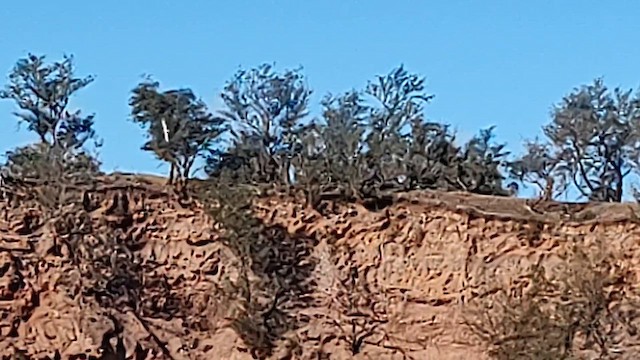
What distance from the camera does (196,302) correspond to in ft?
81.4

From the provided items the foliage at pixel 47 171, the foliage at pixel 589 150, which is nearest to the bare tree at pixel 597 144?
the foliage at pixel 589 150

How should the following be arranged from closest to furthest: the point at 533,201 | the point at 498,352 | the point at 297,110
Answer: the point at 498,352
the point at 533,201
the point at 297,110

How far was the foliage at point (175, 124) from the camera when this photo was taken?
26203mm

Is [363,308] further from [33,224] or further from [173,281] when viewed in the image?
[33,224]

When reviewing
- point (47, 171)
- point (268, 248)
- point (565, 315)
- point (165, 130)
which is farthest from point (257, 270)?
point (565, 315)

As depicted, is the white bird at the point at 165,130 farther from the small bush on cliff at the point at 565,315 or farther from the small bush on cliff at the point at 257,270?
the small bush on cliff at the point at 565,315

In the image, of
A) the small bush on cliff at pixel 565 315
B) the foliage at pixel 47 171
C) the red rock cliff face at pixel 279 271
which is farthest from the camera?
the foliage at pixel 47 171

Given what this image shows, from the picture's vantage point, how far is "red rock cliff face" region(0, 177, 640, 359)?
2400 centimetres

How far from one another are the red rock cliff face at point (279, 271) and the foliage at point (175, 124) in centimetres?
91

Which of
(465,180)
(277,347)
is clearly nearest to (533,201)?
(465,180)

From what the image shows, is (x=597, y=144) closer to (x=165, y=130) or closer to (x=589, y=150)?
(x=589, y=150)

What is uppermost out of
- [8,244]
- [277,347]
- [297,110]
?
[297,110]

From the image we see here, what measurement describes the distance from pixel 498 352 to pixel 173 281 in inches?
267

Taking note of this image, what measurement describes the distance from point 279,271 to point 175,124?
3.88 metres
